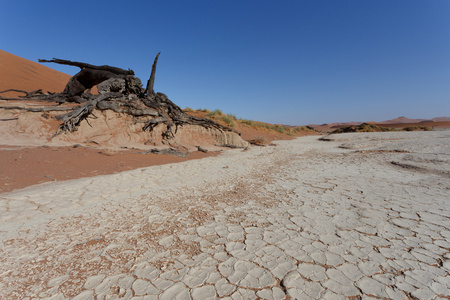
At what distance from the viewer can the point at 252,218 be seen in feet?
8.48

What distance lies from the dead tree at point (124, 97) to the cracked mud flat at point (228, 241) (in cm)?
517

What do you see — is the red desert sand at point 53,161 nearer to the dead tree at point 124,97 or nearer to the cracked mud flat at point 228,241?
the cracked mud flat at point 228,241

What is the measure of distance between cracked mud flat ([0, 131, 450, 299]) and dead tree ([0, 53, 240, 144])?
5165 millimetres

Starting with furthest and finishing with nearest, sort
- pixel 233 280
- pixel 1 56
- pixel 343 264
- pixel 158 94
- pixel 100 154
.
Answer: pixel 1 56, pixel 158 94, pixel 100 154, pixel 343 264, pixel 233 280

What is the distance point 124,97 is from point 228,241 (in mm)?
8785

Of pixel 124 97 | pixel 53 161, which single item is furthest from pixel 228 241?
pixel 124 97

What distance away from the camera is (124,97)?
8781mm

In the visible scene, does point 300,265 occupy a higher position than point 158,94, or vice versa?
point 158,94

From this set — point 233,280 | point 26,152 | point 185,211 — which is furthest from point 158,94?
point 233,280

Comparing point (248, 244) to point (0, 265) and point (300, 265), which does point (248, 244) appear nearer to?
point (300, 265)

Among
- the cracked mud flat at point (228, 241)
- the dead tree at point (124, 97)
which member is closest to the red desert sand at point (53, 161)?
the cracked mud flat at point (228, 241)

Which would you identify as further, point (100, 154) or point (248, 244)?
point (100, 154)

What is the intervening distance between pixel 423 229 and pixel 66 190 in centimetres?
533

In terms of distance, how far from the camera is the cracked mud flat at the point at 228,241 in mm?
1501
